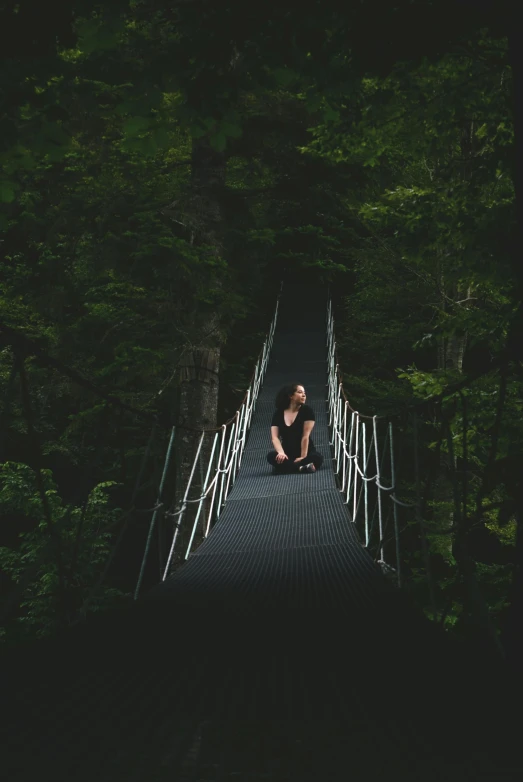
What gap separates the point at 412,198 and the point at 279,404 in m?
2.11

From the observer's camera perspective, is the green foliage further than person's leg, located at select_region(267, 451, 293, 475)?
Yes

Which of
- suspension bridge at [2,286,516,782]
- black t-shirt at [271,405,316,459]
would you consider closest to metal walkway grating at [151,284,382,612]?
suspension bridge at [2,286,516,782]

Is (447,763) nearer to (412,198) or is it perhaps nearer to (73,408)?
(412,198)

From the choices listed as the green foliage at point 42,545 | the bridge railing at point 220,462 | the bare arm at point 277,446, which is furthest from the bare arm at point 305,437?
the green foliage at point 42,545

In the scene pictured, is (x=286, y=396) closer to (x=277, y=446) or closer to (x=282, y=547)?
(x=277, y=446)

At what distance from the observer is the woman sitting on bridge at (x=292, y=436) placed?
6840 millimetres

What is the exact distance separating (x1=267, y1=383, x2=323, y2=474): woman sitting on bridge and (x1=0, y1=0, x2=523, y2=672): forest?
1029 mm

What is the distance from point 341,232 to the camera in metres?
13.7

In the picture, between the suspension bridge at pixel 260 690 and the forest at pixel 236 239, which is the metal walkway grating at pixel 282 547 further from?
the forest at pixel 236 239

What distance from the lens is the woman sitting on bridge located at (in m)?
6.84

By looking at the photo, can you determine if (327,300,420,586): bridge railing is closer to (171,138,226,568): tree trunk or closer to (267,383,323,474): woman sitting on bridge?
(267,383,323,474): woman sitting on bridge

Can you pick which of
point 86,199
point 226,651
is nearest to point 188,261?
point 86,199

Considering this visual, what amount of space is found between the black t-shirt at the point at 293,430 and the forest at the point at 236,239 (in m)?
1.00

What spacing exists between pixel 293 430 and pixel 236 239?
7.81 ft
